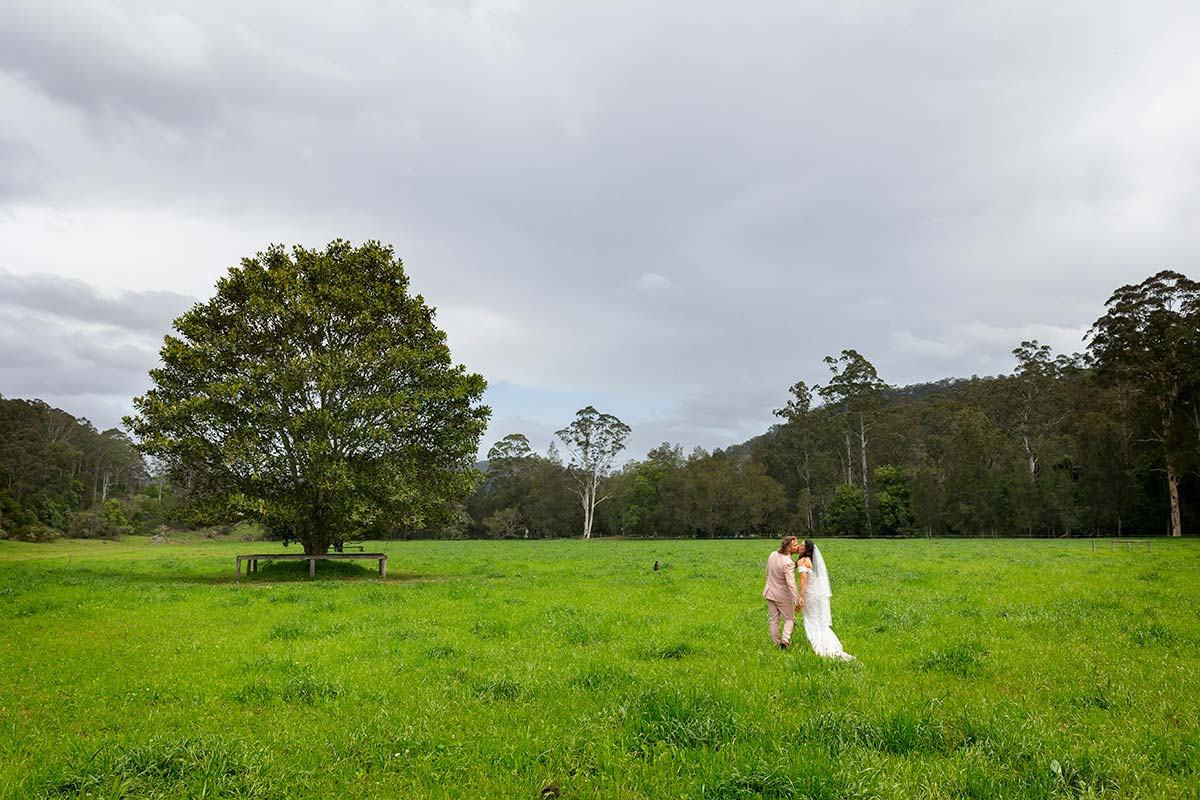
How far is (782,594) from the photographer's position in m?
11.9

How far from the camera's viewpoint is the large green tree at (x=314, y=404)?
81.9 feet

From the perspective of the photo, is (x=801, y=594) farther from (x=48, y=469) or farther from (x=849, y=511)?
(x=48, y=469)

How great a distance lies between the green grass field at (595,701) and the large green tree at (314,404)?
8.60 metres

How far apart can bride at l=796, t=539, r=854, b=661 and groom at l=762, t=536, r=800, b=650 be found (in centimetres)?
16

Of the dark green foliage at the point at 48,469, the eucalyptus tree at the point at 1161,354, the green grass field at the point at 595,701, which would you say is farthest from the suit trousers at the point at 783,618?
the dark green foliage at the point at 48,469

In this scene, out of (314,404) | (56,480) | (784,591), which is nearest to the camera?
(784,591)

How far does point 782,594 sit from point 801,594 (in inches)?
13.0

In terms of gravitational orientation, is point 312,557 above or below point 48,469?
below

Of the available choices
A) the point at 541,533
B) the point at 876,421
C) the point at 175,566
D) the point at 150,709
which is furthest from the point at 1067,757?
the point at 541,533

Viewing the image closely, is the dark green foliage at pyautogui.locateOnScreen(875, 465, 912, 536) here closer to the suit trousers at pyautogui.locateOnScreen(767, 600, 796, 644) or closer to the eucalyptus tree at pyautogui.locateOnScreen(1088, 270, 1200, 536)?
the eucalyptus tree at pyautogui.locateOnScreen(1088, 270, 1200, 536)

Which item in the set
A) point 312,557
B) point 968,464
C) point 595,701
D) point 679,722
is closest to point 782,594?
point 595,701

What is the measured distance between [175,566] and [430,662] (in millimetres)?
28915

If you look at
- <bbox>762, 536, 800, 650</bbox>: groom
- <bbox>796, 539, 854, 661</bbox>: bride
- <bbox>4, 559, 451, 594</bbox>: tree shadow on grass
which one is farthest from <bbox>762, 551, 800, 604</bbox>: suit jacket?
<bbox>4, 559, 451, 594</bbox>: tree shadow on grass

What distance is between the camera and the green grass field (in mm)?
5766
